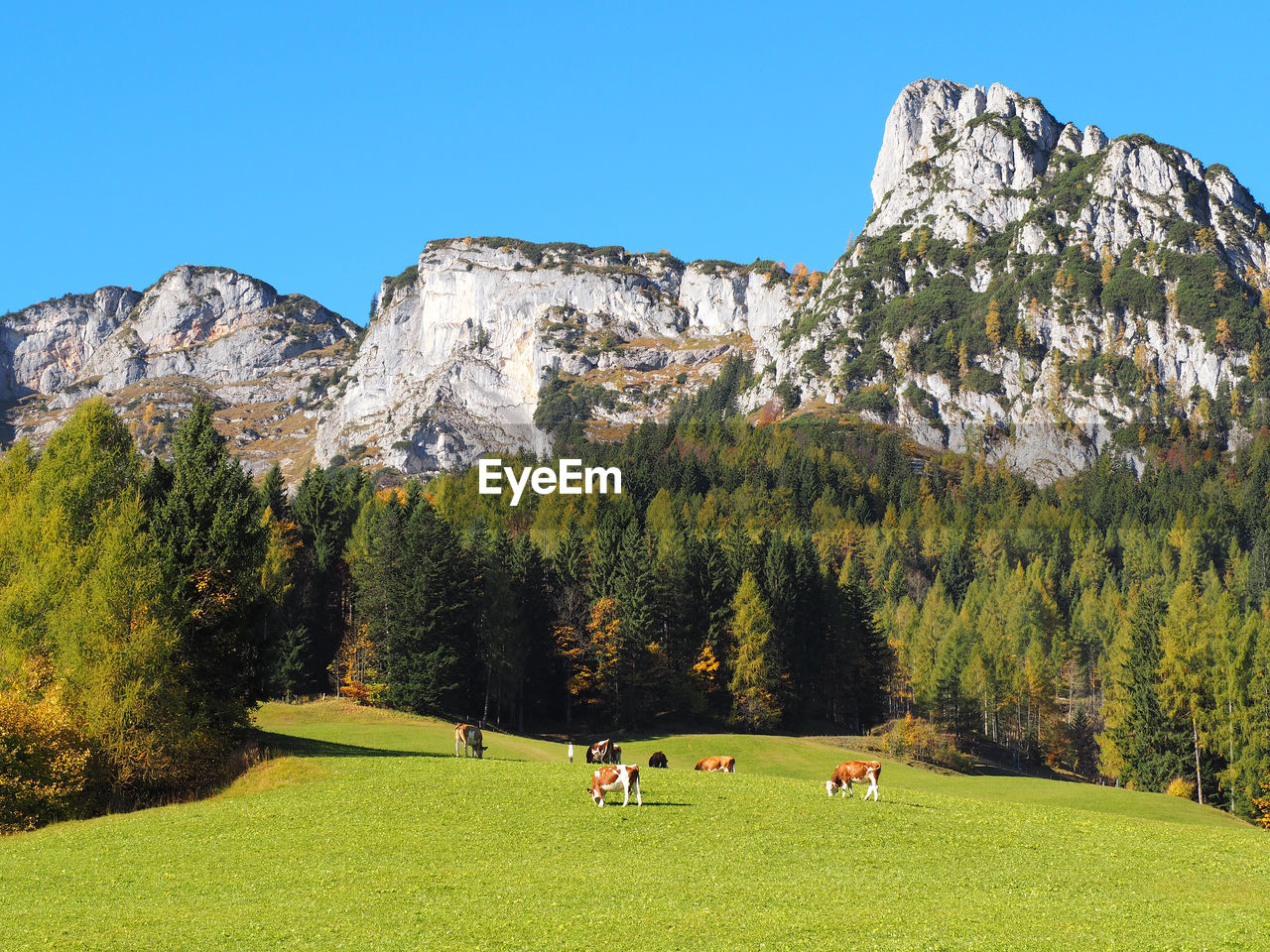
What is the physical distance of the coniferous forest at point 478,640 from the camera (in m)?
46.8

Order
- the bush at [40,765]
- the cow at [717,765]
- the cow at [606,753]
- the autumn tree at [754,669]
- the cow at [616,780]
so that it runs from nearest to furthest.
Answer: the cow at [616,780]
the bush at [40,765]
the cow at [606,753]
the cow at [717,765]
the autumn tree at [754,669]

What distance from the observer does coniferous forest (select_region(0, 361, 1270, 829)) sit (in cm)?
4684

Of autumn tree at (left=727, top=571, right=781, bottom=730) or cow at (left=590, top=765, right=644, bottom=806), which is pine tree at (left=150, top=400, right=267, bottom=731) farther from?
autumn tree at (left=727, top=571, right=781, bottom=730)

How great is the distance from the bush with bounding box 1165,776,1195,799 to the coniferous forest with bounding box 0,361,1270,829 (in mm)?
620

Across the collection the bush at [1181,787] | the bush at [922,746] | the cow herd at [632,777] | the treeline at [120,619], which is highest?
the treeline at [120,619]

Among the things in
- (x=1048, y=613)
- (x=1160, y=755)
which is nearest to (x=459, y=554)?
(x=1160, y=755)

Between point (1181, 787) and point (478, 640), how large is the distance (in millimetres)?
55180

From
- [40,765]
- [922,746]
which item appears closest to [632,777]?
[40,765]

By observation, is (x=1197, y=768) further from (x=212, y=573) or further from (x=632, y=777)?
(x=212, y=573)

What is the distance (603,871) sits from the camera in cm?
2966

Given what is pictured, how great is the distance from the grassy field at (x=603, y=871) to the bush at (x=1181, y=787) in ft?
162

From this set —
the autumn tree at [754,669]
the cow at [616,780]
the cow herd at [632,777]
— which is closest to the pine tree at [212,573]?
the cow herd at [632,777]

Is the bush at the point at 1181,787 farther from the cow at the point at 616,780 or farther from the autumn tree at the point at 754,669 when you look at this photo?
the cow at the point at 616,780

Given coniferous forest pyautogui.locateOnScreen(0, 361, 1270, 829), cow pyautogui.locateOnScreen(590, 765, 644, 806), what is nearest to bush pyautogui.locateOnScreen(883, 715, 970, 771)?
coniferous forest pyautogui.locateOnScreen(0, 361, 1270, 829)
